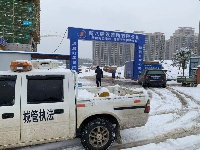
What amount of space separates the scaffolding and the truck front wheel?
29862 millimetres

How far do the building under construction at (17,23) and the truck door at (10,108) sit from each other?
28.1m

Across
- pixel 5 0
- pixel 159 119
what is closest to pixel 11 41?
pixel 5 0

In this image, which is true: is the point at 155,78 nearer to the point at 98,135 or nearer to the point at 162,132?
the point at 162,132

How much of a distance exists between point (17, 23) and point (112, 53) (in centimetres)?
10539

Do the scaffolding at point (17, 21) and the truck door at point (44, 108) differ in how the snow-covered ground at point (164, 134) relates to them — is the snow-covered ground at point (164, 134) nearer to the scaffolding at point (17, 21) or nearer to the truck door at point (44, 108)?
the truck door at point (44, 108)

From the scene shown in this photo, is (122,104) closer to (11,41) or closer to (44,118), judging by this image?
(44,118)

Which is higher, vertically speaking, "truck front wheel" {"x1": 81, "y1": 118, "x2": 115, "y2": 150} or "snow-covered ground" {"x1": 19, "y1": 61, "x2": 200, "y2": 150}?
"truck front wheel" {"x1": 81, "y1": 118, "x2": 115, "y2": 150}

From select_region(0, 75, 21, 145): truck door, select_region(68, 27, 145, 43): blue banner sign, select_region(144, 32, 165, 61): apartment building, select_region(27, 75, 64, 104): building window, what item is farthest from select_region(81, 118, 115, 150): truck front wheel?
select_region(144, 32, 165, 61): apartment building

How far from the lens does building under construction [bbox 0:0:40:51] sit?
3197 centimetres

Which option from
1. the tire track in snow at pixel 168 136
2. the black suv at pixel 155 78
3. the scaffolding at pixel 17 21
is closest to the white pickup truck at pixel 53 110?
the tire track in snow at pixel 168 136

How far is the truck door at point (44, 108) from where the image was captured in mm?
4832

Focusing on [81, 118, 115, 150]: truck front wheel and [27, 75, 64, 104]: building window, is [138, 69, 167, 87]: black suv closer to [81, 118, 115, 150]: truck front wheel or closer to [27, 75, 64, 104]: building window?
[81, 118, 115, 150]: truck front wheel

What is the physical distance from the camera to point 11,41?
1280 inches

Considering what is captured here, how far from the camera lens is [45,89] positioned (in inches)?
197
